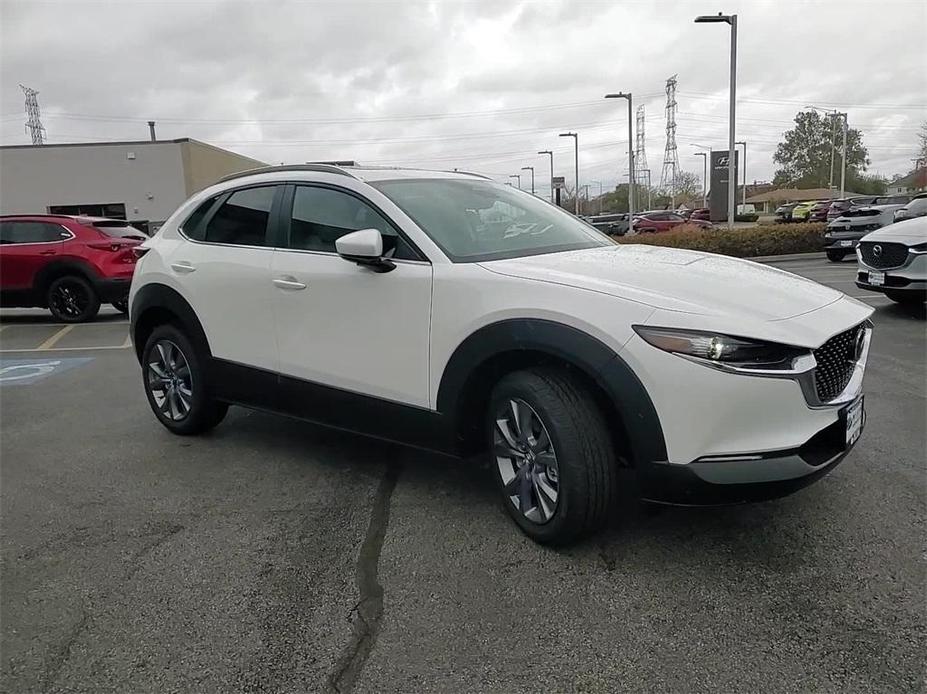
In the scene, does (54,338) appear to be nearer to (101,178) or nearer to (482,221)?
(482,221)

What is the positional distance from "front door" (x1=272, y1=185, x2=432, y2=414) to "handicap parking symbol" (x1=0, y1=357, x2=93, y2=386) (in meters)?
4.29

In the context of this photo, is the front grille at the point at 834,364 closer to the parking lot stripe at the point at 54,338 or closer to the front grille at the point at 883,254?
the front grille at the point at 883,254

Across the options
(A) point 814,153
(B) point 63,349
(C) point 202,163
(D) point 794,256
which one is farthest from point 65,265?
(A) point 814,153

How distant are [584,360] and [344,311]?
1.37 m

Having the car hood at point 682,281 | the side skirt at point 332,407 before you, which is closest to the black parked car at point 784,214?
the car hood at point 682,281

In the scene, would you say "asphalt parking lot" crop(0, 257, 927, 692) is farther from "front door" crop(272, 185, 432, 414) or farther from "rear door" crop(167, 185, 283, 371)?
"rear door" crop(167, 185, 283, 371)

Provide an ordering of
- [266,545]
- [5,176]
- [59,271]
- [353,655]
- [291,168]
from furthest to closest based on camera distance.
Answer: [5,176], [59,271], [291,168], [266,545], [353,655]

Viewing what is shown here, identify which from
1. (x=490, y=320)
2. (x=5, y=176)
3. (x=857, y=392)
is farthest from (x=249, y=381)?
(x=5, y=176)

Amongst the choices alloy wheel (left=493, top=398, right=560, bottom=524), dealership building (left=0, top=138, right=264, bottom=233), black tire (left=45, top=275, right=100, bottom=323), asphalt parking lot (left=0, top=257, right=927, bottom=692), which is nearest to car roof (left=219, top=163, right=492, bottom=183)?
alloy wheel (left=493, top=398, right=560, bottom=524)

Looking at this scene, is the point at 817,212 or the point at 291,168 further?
the point at 817,212

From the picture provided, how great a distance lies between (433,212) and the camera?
3637 millimetres

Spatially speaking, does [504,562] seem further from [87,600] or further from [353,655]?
[87,600]

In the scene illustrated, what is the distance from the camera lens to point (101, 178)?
3083cm

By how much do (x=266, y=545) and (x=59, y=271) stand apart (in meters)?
9.27
